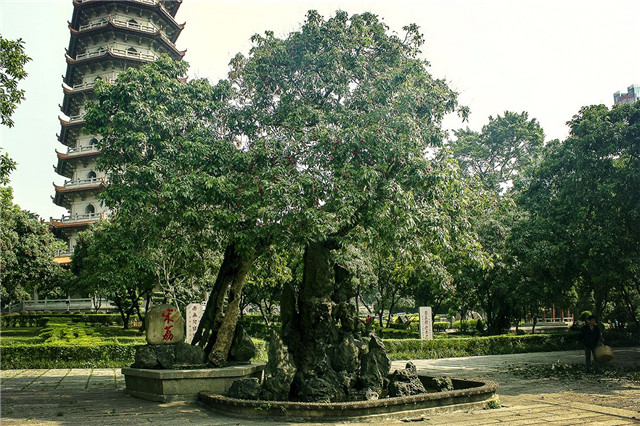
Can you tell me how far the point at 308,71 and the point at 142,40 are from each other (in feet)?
107

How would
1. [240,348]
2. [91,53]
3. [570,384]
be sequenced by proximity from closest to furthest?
[240,348], [570,384], [91,53]

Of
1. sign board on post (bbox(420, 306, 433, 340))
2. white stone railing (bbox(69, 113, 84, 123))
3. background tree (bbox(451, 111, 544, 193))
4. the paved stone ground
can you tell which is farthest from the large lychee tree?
background tree (bbox(451, 111, 544, 193))

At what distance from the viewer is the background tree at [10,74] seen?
11617 mm

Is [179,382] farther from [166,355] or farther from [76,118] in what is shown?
[76,118]

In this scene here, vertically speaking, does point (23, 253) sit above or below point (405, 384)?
above

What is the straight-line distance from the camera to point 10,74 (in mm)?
11766

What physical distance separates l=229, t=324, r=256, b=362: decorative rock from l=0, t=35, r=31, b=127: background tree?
7167 millimetres

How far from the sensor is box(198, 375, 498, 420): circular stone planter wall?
787 cm

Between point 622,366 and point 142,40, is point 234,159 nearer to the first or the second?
point 622,366

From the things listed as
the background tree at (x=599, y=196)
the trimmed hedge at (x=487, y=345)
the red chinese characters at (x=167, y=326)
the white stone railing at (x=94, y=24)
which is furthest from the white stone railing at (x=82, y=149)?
the background tree at (x=599, y=196)

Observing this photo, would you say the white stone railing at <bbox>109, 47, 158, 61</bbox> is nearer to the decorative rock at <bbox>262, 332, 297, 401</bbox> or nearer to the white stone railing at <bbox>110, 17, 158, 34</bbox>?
the white stone railing at <bbox>110, 17, 158, 34</bbox>

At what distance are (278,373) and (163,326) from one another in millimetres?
3053

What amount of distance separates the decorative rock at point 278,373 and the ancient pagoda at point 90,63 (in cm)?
3170

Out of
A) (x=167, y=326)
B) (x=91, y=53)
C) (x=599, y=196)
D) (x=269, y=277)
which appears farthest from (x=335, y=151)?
(x=91, y=53)
